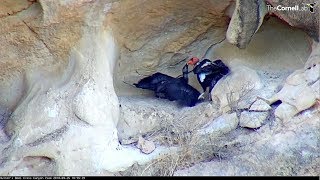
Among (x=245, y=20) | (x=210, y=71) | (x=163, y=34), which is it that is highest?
(x=245, y=20)

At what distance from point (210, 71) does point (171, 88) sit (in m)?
0.24

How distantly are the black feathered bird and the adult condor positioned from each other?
0.09 metres

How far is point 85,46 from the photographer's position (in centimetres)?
326

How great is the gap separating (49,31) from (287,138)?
1.31m

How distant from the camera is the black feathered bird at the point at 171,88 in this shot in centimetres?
356

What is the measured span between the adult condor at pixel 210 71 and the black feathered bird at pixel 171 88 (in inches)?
3.5

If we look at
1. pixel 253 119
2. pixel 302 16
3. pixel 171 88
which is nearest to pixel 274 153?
pixel 253 119

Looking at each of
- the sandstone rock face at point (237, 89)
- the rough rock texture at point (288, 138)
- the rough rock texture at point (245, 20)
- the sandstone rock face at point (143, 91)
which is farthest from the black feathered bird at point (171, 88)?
the rough rock texture at point (288, 138)

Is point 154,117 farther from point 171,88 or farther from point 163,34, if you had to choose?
point 163,34

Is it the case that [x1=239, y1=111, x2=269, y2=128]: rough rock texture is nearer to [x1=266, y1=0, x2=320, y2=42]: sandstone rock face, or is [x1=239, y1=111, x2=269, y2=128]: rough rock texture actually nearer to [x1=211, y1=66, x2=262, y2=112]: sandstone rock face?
[x1=211, y1=66, x2=262, y2=112]: sandstone rock face

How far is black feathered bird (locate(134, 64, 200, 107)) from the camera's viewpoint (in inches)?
140

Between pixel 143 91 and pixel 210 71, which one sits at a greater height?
pixel 210 71

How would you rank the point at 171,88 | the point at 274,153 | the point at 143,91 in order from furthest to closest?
the point at 143,91, the point at 171,88, the point at 274,153

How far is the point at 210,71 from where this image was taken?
11.6ft
